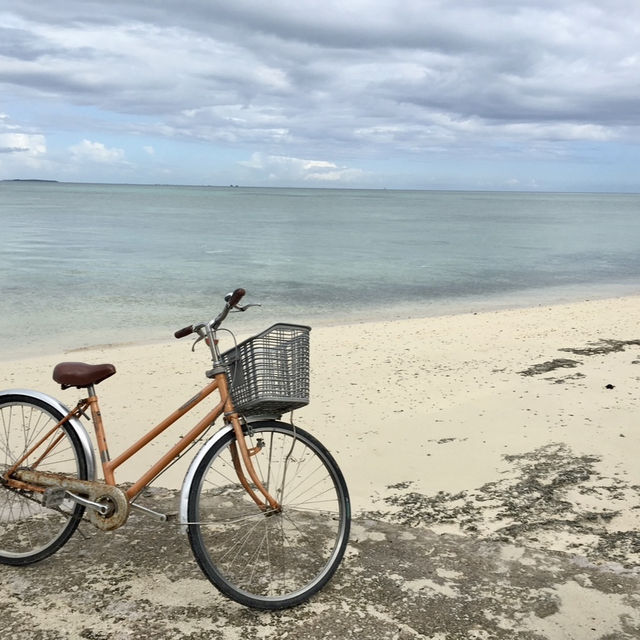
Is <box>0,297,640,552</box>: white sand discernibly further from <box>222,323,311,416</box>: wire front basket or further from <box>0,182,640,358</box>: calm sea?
<box>0,182,640,358</box>: calm sea

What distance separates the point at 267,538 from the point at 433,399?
4.15 meters

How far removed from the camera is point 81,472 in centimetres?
328

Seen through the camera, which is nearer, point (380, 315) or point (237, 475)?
point (237, 475)

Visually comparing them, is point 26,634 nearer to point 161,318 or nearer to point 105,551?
point 105,551

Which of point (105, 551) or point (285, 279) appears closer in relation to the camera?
point (105, 551)

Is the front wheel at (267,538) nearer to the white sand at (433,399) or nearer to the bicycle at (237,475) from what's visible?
the bicycle at (237,475)

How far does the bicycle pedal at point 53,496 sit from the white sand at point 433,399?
213cm

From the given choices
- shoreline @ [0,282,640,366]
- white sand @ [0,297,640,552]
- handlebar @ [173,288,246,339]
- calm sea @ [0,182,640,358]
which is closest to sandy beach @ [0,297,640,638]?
white sand @ [0,297,640,552]

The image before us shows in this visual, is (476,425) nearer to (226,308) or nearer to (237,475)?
(237,475)

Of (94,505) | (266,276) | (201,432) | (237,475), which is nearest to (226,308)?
(201,432)

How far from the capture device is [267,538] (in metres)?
3.55

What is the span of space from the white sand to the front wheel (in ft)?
3.59

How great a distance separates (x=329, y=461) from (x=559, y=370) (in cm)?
587

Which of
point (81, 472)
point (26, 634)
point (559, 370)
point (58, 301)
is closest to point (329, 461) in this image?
point (81, 472)
